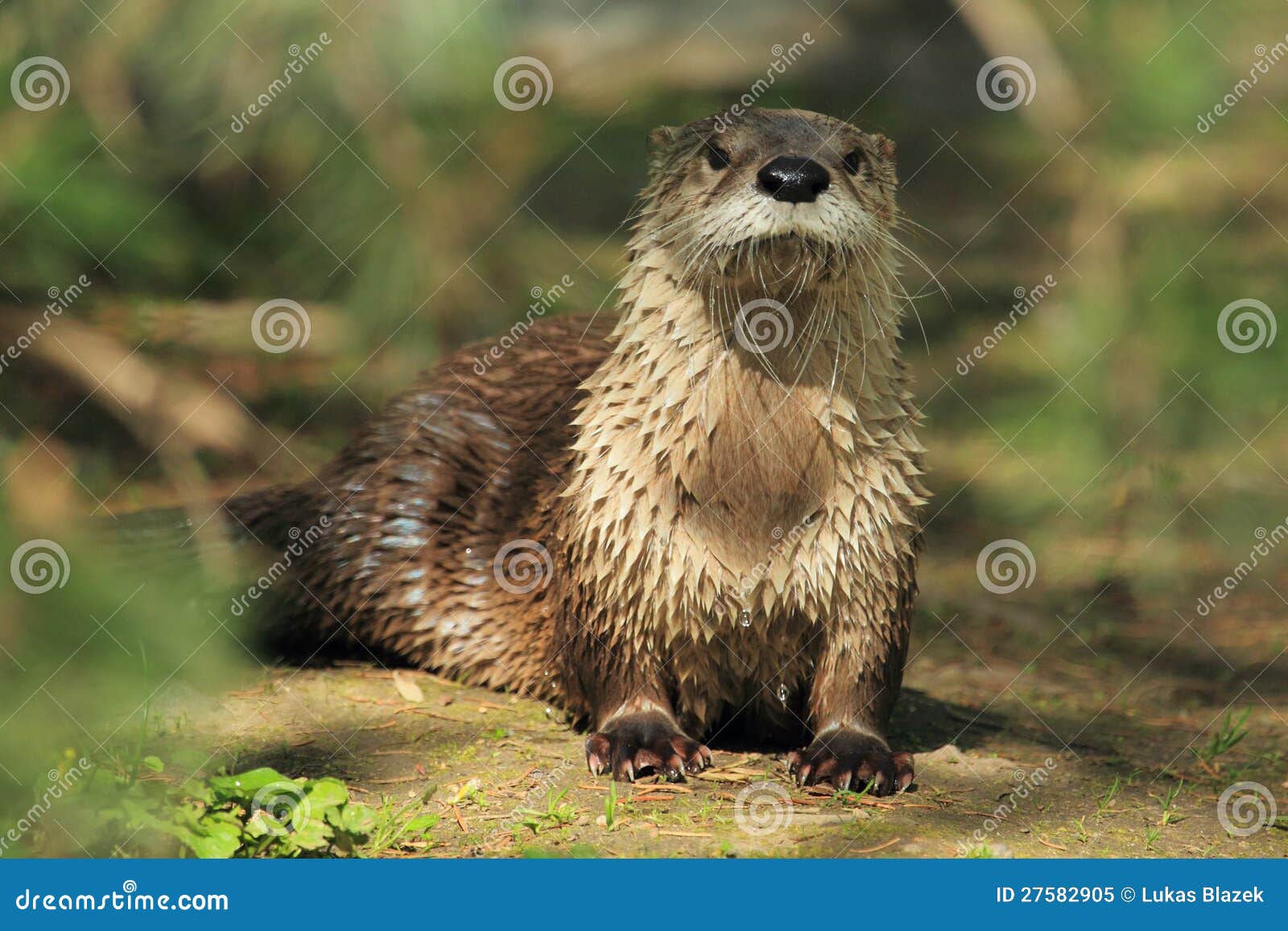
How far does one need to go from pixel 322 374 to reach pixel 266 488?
1564mm

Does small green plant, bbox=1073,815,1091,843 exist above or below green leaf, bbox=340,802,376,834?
above

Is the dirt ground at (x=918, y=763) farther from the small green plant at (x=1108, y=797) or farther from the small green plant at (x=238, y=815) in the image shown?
the small green plant at (x=238, y=815)

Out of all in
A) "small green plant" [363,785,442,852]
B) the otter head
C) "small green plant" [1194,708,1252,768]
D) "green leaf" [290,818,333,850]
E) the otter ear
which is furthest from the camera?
"small green plant" [1194,708,1252,768]

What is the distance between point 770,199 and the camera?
245cm

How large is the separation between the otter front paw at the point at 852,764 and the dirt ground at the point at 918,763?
0.04 meters

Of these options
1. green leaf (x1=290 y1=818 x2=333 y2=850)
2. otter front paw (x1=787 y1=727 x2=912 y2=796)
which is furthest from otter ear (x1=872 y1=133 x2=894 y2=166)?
green leaf (x1=290 y1=818 x2=333 y2=850)

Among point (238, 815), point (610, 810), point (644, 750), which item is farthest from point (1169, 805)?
point (238, 815)

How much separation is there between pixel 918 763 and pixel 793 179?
4.16 ft

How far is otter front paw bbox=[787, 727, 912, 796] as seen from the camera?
2.67m

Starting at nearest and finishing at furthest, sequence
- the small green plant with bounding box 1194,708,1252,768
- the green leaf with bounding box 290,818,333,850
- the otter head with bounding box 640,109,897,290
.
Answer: the green leaf with bounding box 290,818,333,850 < the otter head with bounding box 640,109,897,290 < the small green plant with bounding box 1194,708,1252,768

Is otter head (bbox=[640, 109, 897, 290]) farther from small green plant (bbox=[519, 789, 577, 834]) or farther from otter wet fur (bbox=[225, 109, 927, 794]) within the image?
small green plant (bbox=[519, 789, 577, 834])

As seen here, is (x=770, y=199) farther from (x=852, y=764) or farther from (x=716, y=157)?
(x=852, y=764)

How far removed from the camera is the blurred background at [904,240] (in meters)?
3.97

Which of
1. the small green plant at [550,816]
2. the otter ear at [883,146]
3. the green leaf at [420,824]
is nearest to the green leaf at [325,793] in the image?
the green leaf at [420,824]
